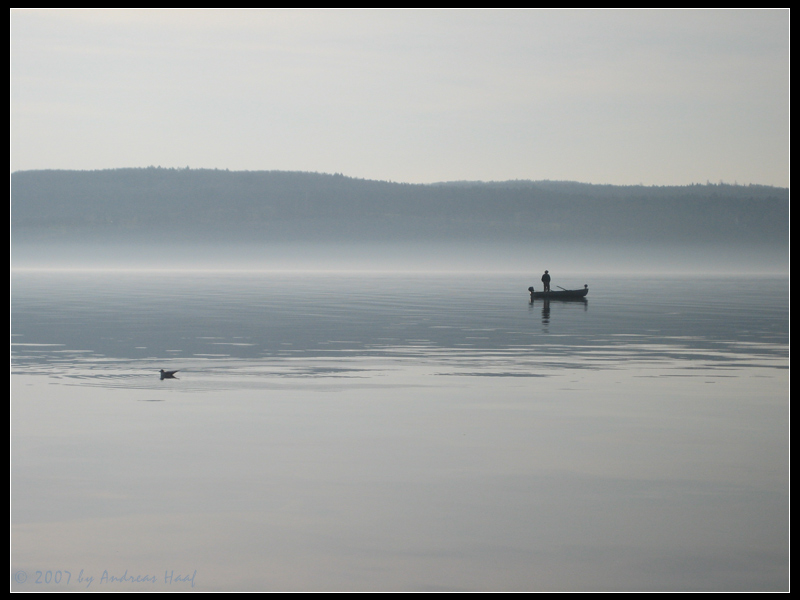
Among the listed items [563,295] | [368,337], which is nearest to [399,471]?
[368,337]

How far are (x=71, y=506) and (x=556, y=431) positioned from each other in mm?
8419

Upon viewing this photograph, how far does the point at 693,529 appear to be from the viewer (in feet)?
39.7

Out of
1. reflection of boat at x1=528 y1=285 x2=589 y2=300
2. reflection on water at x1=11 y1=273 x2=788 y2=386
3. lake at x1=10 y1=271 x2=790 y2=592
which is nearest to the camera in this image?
lake at x1=10 y1=271 x2=790 y2=592

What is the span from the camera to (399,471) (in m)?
14.8

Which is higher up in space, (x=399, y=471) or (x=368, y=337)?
(x=368, y=337)

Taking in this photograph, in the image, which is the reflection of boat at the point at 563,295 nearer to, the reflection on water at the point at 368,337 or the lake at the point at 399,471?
the reflection on water at the point at 368,337

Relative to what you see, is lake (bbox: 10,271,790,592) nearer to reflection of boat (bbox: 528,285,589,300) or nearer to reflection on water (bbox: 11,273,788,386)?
reflection on water (bbox: 11,273,788,386)

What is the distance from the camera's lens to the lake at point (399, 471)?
10922 mm

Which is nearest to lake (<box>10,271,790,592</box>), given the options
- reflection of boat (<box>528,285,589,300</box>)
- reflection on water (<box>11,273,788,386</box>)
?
reflection on water (<box>11,273,788,386</box>)

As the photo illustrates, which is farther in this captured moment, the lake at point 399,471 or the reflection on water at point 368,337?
the reflection on water at point 368,337

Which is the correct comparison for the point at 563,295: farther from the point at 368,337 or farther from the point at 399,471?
the point at 399,471

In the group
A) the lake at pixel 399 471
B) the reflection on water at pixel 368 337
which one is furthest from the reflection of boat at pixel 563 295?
the lake at pixel 399 471

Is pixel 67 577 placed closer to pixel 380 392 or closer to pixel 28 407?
pixel 28 407

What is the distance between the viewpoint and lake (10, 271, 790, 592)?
1092 centimetres
